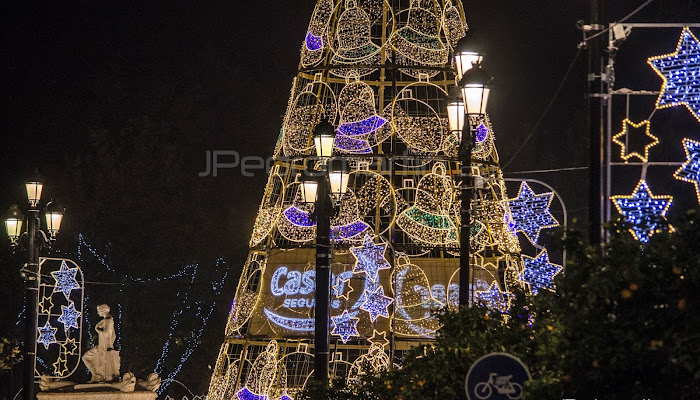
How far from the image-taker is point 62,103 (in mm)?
40344

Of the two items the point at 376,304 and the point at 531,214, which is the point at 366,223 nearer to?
the point at 376,304

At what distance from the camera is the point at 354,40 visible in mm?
21891

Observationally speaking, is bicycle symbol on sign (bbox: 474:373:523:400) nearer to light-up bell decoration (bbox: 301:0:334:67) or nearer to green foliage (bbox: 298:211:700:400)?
green foliage (bbox: 298:211:700:400)

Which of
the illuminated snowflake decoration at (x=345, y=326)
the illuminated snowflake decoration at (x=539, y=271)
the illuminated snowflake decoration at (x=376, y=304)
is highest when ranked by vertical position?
the illuminated snowflake decoration at (x=539, y=271)

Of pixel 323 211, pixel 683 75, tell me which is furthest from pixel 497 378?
pixel 323 211

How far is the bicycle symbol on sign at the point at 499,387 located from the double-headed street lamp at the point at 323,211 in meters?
6.75

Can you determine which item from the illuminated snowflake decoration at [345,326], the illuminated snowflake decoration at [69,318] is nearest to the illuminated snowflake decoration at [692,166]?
the illuminated snowflake decoration at [345,326]

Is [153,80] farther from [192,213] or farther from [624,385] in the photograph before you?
[624,385]

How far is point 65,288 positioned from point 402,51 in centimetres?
846

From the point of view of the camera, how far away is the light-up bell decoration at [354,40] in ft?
71.7

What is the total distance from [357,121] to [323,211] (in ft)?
18.9

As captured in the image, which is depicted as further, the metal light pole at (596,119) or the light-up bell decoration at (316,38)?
the light-up bell decoration at (316,38)

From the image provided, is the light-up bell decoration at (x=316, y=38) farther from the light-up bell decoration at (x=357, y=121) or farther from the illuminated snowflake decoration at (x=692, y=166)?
the illuminated snowflake decoration at (x=692, y=166)

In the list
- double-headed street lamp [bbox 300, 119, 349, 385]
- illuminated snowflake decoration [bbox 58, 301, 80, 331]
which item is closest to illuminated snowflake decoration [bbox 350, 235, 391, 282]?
double-headed street lamp [bbox 300, 119, 349, 385]
